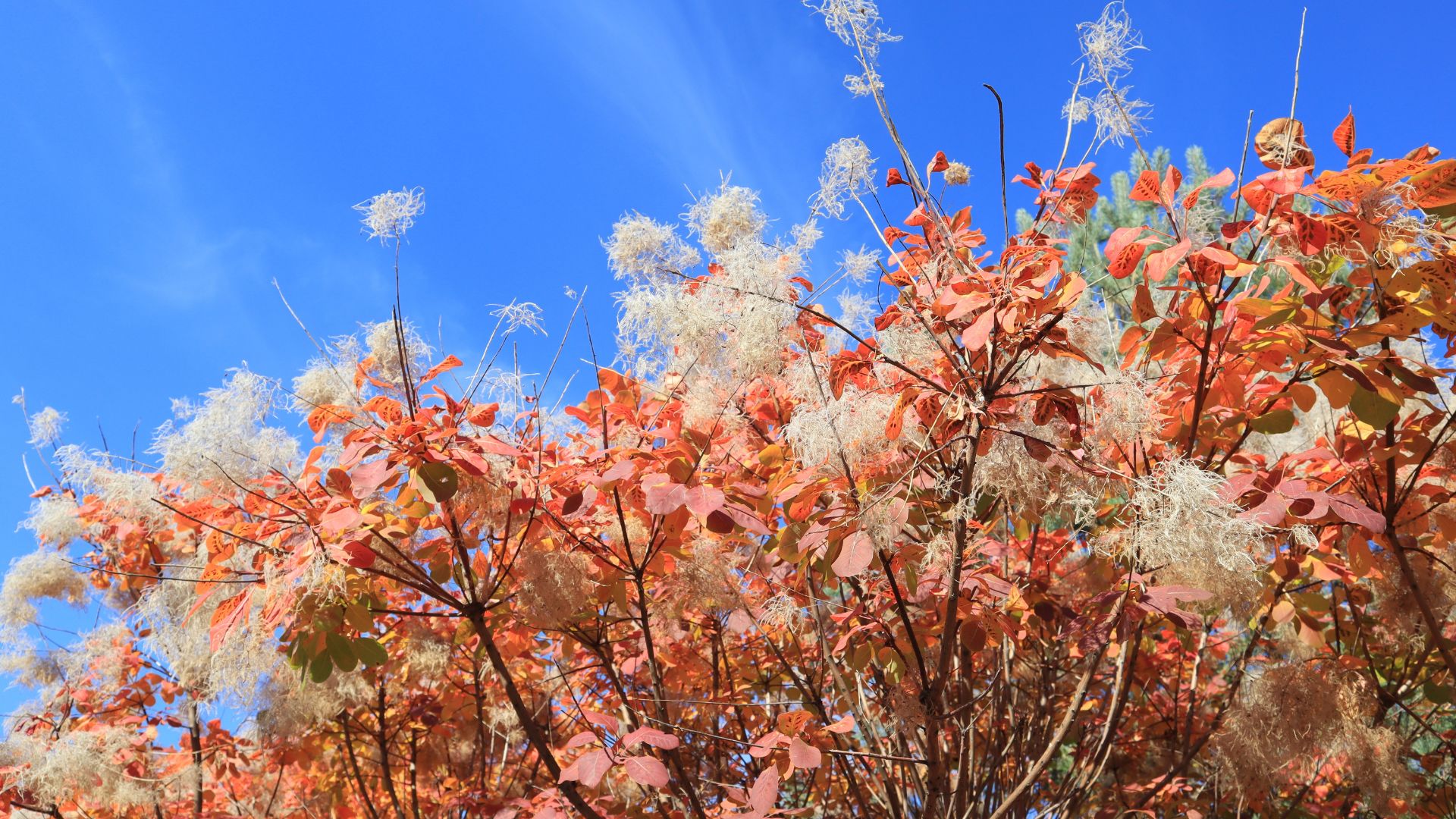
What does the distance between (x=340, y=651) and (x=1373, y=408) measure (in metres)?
2.34

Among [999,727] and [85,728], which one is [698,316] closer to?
[999,727]

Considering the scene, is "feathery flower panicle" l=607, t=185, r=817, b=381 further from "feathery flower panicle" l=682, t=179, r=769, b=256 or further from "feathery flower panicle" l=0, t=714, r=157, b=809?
"feathery flower panicle" l=0, t=714, r=157, b=809

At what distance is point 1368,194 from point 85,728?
5155 millimetres

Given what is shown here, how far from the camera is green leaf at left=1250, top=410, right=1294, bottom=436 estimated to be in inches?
83.6

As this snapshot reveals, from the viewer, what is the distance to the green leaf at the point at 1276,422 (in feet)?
6.97

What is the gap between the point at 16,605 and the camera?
4.53m

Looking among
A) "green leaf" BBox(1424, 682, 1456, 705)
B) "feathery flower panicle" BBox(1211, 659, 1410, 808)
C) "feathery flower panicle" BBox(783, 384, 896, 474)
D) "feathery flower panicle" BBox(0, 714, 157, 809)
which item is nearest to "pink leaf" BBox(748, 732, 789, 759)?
"feathery flower panicle" BBox(783, 384, 896, 474)

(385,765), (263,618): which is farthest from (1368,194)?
(385,765)

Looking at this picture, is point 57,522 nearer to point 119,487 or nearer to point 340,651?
point 119,487

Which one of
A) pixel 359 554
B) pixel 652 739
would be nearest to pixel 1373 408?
pixel 652 739

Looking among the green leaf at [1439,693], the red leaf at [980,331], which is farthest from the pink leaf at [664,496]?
the green leaf at [1439,693]

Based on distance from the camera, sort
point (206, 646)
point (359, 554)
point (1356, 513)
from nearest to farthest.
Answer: point (1356, 513) < point (359, 554) < point (206, 646)

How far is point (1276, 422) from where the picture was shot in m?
2.13

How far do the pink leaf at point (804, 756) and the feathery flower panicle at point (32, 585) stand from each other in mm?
3879
